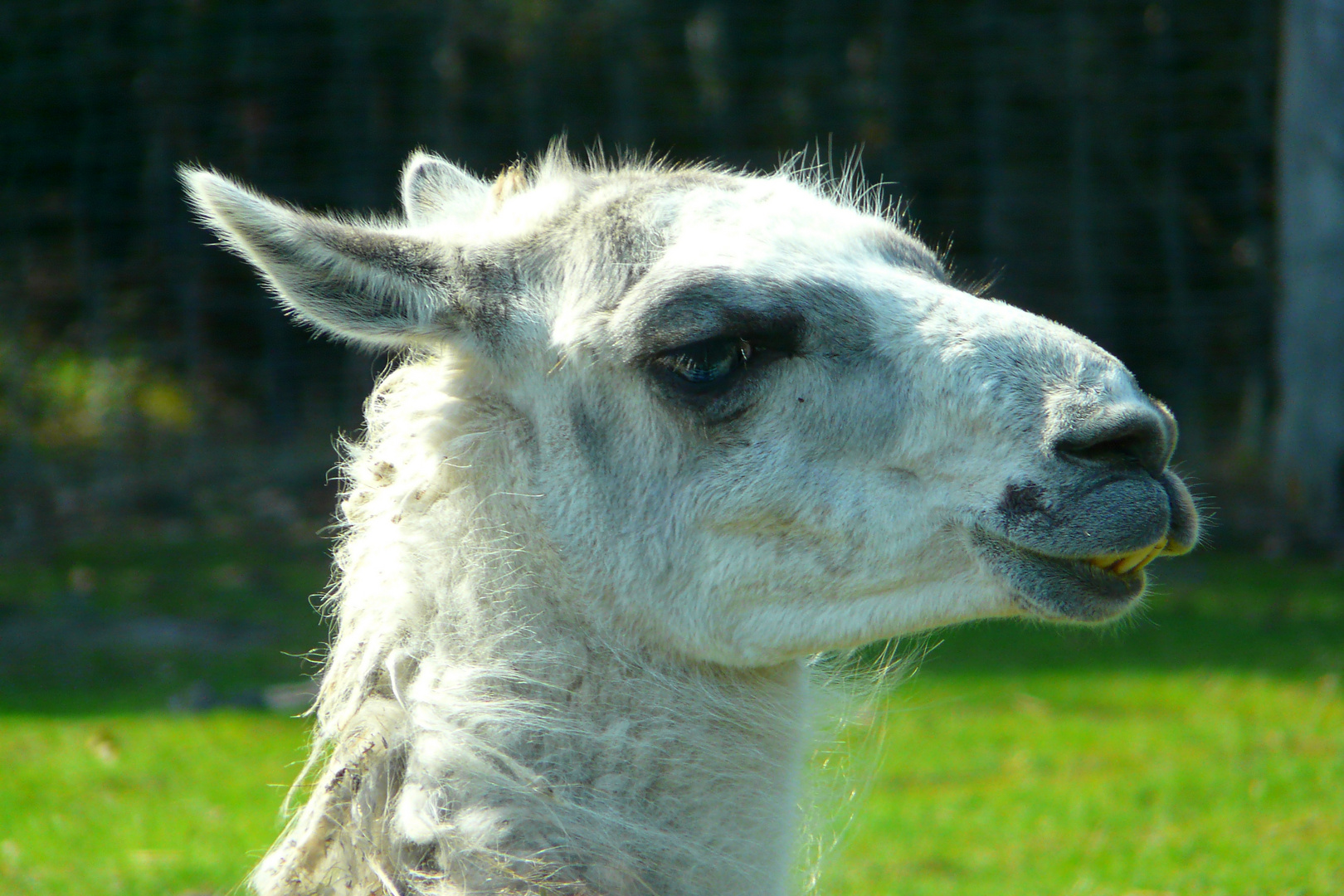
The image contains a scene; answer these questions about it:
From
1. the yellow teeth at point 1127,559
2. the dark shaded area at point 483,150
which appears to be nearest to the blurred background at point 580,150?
the dark shaded area at point 483,150

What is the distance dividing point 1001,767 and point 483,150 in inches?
241

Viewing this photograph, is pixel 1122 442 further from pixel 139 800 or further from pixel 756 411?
pixel 139 800

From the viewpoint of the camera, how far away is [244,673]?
6.40m

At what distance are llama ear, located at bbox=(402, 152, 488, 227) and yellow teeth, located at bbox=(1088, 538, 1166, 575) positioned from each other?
5.00ft

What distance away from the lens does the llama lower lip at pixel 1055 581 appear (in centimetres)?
214

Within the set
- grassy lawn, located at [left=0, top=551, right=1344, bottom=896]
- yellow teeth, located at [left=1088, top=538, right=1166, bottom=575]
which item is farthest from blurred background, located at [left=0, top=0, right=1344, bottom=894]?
yellow teeth, located at [left=1088, top=538, right=1166, bottom=575]

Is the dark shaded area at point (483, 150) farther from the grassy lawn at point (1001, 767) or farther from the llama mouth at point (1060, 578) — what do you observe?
the llama mouth at point (1060, 578)

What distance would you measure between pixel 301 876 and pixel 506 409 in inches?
35.7

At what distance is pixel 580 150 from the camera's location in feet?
29.4

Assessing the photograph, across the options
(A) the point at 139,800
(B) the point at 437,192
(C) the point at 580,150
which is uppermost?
(C) the point at 580,150

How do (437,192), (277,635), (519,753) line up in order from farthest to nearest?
(277,635)
(437,192)
(519,753)

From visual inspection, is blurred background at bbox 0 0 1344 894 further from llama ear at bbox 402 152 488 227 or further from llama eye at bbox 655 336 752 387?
llama eye at bbox 655 336 752 387

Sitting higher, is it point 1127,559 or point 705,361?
point 705,361

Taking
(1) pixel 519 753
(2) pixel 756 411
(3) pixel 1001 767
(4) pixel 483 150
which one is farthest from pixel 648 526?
(4) pixel 483 150
